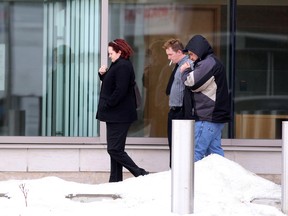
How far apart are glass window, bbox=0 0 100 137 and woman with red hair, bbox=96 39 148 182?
4.46ft

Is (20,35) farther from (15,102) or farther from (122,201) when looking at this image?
(122,201)

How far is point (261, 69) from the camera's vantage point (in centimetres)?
1156

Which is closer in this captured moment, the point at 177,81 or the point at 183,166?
the point at 183,166

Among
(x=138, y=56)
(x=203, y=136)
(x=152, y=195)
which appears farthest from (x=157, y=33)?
(x=152, y=195)

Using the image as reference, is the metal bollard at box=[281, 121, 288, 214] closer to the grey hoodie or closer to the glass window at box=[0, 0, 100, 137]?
the grey hoodie

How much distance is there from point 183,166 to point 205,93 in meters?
2.23

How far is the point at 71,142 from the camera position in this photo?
1141 centimetres

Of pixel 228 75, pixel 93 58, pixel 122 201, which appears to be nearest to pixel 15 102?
pixel 93 58

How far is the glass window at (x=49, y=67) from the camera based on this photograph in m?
11.5

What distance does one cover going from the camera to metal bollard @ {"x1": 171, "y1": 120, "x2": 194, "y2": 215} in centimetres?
738

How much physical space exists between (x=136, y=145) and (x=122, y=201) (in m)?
3.26

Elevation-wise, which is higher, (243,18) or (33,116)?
(243,18)

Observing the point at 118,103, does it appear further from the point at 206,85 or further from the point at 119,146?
the point at 206,85

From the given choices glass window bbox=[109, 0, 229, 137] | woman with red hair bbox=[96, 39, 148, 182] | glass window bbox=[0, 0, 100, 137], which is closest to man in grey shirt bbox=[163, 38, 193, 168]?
woman with red hair bbox=[96, 39, 148, 182]
